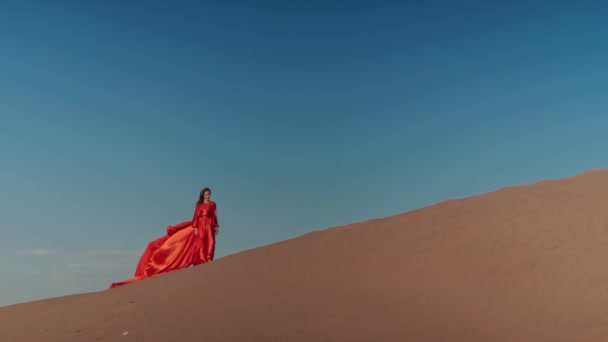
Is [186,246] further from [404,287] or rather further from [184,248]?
[404,287]

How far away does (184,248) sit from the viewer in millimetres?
17922

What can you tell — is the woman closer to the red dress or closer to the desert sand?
the red dress

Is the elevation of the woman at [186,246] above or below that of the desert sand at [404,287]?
above

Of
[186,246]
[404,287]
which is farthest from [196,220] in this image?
[404,287]

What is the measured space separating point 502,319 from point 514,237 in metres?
3.48

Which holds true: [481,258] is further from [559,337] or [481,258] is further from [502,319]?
[559,337]

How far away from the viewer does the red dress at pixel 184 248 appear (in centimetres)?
1775

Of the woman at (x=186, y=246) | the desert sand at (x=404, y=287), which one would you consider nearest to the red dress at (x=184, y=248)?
the woman at (x=186, y=246)

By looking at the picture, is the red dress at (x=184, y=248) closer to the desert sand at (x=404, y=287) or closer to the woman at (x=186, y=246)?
the woman at (x=186, y=246)

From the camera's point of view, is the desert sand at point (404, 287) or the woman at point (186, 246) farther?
the woman at point (186, 246)

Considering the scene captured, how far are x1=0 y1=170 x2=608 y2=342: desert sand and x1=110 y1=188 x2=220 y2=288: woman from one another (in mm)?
1162

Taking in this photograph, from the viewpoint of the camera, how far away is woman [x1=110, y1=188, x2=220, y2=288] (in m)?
17.8

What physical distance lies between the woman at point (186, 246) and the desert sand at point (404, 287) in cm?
116

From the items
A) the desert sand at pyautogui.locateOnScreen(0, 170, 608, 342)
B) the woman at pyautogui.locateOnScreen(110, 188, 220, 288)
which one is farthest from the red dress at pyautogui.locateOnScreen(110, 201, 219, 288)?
the desert sand at pyautogui.locateOnScreen(0, 170, 608, 342)
